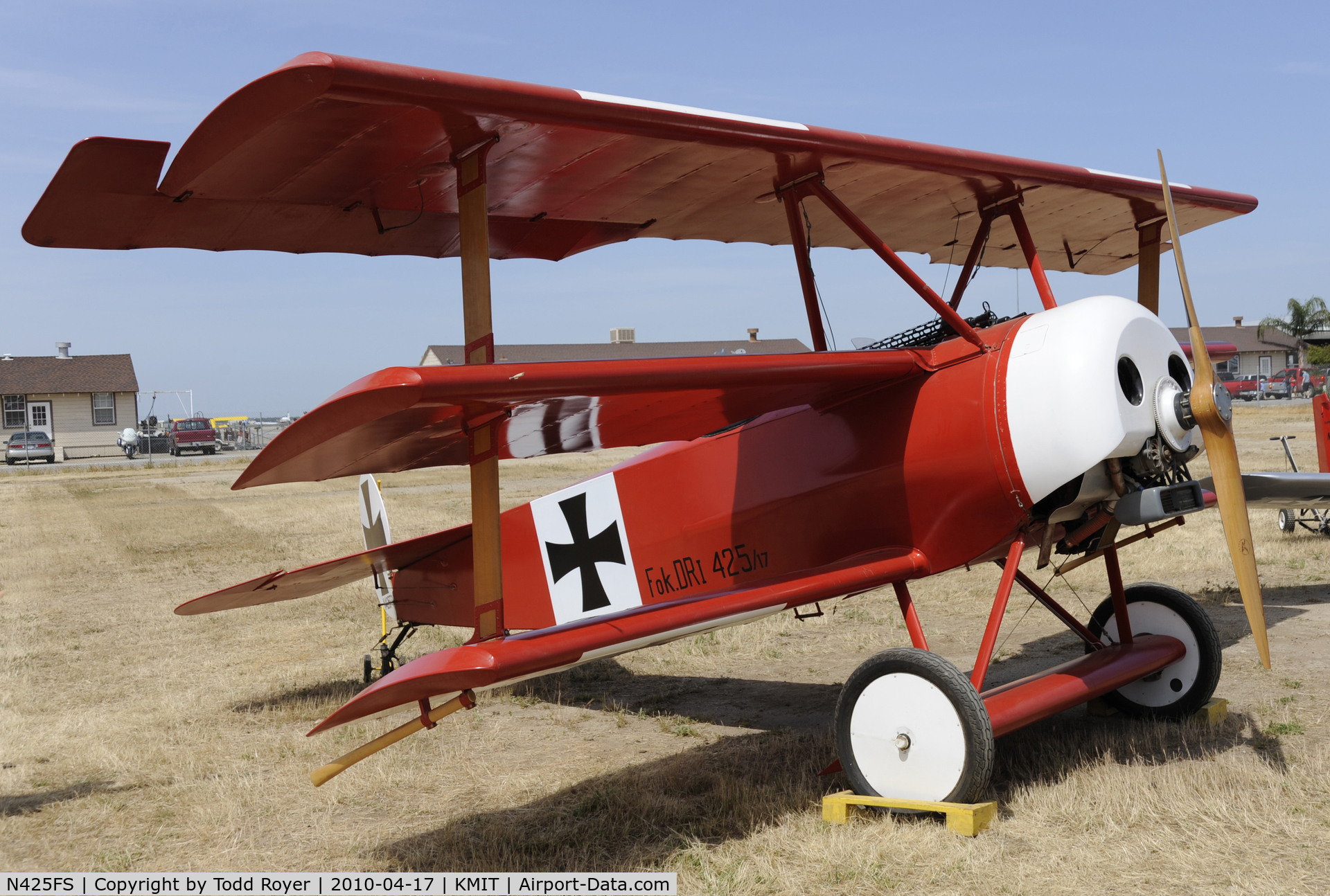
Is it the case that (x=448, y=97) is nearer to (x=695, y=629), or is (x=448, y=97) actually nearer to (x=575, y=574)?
(x=695, y=629)

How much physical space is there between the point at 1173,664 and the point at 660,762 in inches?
121

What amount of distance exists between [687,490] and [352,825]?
2.55 metres

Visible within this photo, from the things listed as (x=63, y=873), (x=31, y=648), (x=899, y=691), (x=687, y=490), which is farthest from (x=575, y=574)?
(x=31, y=648)

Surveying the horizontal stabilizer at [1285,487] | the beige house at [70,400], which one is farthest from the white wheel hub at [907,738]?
the beige house at [70,400]

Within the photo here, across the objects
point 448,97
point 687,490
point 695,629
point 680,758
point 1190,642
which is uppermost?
point 448,97

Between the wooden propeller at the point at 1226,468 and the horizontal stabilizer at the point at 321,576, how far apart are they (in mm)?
4479

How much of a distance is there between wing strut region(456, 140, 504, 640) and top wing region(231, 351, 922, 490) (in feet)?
0.44

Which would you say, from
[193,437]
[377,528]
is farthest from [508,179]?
[193,437]

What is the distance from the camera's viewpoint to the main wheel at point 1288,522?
11.8 metres

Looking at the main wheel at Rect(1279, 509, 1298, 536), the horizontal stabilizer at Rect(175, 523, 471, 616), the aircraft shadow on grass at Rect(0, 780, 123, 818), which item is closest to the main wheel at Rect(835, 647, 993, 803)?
the horizontal stabilizer at Rect(175, 523, 471, 616)

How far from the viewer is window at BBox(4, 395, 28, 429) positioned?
183 ft

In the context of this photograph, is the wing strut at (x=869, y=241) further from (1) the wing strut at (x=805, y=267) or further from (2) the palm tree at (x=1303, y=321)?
(2) the palm tree at (x=1303, y=321)

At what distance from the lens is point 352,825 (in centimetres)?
500

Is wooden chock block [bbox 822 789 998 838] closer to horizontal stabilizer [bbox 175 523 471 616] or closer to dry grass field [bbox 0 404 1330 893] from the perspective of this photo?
dry grass field [bbox 0 404 1330 893]
